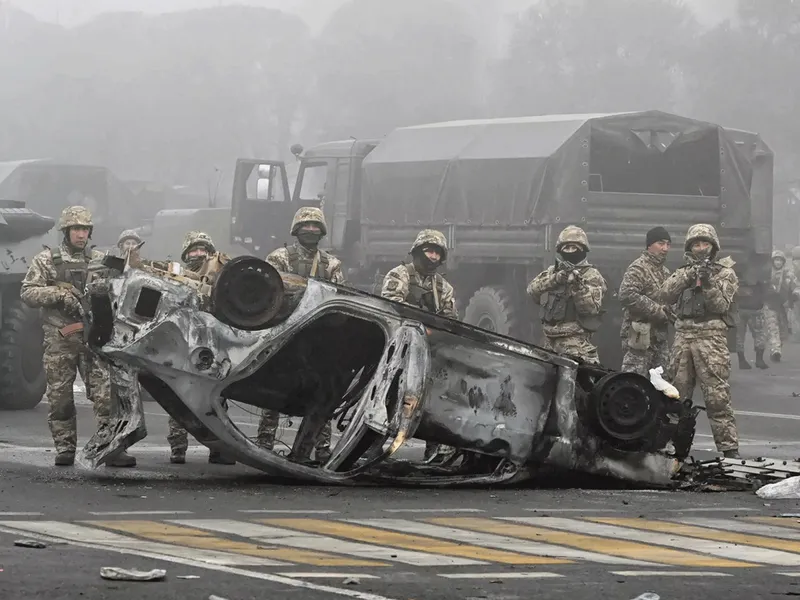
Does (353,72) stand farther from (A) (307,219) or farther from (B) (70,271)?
(B) (70,271)

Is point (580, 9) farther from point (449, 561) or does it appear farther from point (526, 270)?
point (449, 561)

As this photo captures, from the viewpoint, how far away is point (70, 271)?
39.6ft

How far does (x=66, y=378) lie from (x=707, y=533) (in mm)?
5172

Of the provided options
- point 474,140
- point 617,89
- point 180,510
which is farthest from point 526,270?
point 617,89

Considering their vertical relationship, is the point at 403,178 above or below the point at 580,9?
below

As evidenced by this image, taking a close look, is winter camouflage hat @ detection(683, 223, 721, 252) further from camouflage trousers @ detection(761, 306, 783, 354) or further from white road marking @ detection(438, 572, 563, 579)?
camouflage trousers @ detection(761, 306, 783, 354)

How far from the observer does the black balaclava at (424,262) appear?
12.5 meters

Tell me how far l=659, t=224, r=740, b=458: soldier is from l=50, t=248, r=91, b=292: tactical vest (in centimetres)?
445

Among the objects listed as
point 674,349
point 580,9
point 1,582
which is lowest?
point 1,582

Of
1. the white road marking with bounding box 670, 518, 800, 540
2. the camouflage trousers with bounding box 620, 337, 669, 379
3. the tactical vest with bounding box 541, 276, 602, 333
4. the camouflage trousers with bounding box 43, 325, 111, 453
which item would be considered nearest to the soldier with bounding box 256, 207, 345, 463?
the camouflage trousers with bounding box 43, 325, 111, 453

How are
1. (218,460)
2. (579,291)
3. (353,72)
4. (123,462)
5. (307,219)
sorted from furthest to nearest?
1. (353,72)
2. (579,291)
3. (307,219)
4. (218,460)
5. (123,462)

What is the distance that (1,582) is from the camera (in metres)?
6.39

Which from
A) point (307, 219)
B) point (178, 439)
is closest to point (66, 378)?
point (178, 439)

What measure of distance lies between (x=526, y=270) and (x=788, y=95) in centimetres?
3545
